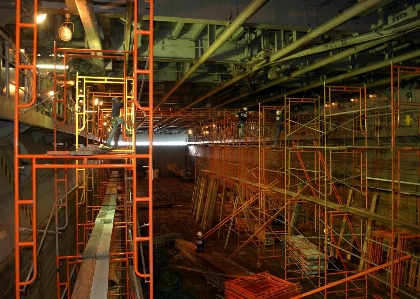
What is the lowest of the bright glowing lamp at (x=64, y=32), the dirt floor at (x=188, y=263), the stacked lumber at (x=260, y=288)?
the dirt floor at (x=188, y=263)

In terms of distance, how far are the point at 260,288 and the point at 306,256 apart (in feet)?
8.68

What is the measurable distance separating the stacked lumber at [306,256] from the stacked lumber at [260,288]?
1.81 metres

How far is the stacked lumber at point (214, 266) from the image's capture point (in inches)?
435

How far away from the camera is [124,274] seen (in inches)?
305

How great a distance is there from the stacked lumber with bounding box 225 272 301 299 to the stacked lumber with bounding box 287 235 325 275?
71.1 inches

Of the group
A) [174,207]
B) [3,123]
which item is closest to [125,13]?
[3,123]

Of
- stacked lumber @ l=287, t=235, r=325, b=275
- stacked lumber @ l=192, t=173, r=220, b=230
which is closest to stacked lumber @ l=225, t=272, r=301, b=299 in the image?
stacked lumber @ l=287, t=235, r=325, b=275

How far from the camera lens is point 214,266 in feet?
39.0

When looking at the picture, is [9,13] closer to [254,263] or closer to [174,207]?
[254,263]

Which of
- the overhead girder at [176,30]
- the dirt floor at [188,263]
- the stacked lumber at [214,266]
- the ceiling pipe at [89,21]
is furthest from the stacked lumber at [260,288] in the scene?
the ceiling pipe at [89,21]

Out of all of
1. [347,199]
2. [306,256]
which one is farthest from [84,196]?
[347,199]

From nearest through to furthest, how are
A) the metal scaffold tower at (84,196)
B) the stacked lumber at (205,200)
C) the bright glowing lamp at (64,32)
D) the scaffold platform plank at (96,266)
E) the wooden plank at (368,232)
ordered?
1. the metal scaffold tower at (84,196)
2. the scaffold platform plank at (96,266)
3. the bright glowing lamp at (64,32)
4. the wooden plank at (368,232)
5. the stacked lumber at (205,200)

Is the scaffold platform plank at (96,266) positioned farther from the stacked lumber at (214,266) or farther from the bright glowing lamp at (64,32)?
the stacked lumber at (214,266)

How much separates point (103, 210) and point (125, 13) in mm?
5645
